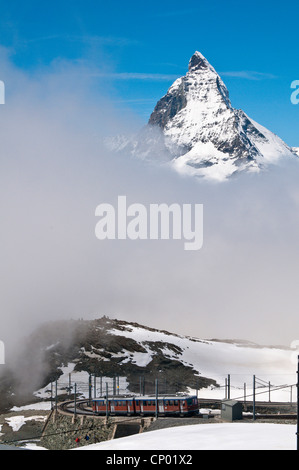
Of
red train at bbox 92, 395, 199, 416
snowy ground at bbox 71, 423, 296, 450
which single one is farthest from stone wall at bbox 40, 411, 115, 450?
snowy ground at bbox 71, 423, 296, 450

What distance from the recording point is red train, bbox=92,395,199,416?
9555cm

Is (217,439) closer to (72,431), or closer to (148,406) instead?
(148,406)

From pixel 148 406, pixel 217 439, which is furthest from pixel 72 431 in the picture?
pixel 217 439

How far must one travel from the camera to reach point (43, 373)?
629ft

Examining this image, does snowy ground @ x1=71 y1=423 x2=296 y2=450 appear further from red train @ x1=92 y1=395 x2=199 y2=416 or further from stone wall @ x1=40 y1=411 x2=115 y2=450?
stone wall @ x1=40 y1=411 x2=115 y2=450

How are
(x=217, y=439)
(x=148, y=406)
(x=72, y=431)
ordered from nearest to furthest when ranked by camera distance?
(x=217, y=439) → (x=148, y=406) → (x=72, y=431)

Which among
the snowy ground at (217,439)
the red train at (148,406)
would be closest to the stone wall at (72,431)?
the red train at (148,406)

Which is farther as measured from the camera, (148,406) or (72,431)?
(72,431)

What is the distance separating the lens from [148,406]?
9888 cm
